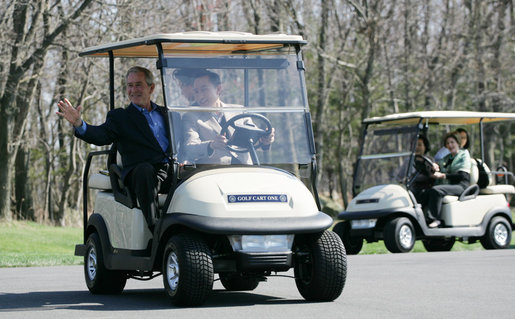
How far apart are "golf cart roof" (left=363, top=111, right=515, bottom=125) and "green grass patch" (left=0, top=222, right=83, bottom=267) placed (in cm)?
546

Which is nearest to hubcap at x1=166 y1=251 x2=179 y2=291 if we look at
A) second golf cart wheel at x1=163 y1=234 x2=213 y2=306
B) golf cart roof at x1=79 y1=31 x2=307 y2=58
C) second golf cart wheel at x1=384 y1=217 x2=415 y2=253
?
second golf cart wheel at x1=163 y1=234 x2=213 y2=306

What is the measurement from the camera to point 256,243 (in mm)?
7926

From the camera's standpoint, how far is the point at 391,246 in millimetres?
16172

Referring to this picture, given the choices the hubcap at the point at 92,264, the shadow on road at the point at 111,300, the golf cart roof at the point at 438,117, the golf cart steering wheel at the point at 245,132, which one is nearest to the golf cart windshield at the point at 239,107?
the golf cart steering wheel at the point at 245,132

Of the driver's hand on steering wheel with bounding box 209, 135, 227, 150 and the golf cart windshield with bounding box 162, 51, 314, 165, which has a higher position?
the golf cart windshield with bounding box 162, 51, 314, 165

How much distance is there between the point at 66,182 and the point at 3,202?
6.27 metres

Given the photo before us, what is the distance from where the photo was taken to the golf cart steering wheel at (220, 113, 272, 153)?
870 cm

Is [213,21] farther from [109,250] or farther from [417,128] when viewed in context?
[109,250]

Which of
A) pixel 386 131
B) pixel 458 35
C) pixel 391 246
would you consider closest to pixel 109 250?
pixel 391 246

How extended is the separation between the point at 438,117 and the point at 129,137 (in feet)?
29.7

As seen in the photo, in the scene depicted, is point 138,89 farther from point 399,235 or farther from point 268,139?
point 399,235

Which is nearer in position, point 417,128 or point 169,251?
point 169,251

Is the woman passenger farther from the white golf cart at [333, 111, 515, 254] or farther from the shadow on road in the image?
the shadow on road

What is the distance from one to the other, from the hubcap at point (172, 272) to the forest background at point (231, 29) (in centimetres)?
1363
